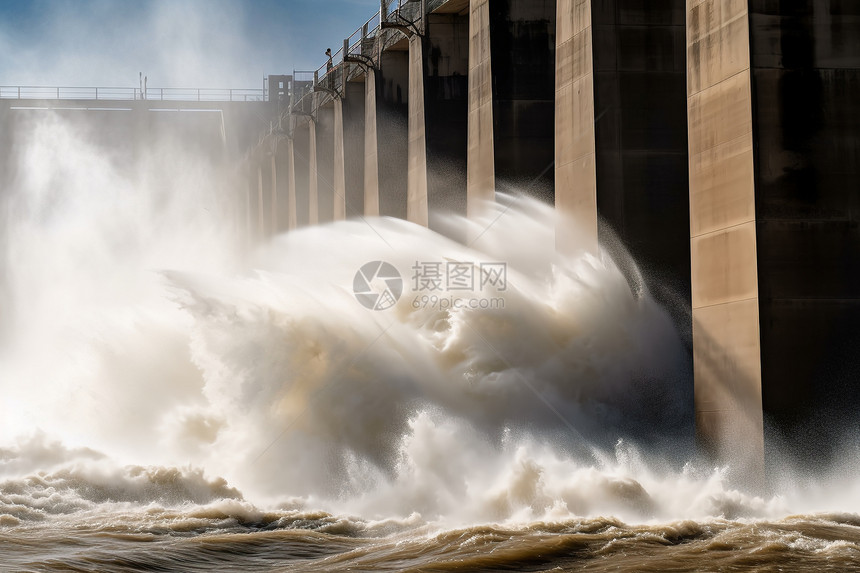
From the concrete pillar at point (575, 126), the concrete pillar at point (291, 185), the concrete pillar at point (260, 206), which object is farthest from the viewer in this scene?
the concrete pillar at point (260, 206)

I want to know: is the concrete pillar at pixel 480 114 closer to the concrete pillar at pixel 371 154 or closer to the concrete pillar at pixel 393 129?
the concrete pillar at pixel 393 129

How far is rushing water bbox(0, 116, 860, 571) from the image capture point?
14.0 metres

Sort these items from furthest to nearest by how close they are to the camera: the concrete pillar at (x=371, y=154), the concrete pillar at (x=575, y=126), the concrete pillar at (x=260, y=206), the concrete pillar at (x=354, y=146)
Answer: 1. the concrete pillar at (x=260, y=206)
2. the concrete pillar at (x=354, y=146)
3. the concrete pillar at (x=371, y=154)
4. the concrete pillar at (x=575, y=126)

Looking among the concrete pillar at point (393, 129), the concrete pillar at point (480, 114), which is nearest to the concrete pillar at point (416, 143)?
the concrete pillar at point (393, 129)

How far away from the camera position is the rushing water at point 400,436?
1404 centimetres

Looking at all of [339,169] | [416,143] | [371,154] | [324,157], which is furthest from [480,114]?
[324,157]

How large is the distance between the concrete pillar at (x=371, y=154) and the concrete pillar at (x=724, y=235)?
17.5m

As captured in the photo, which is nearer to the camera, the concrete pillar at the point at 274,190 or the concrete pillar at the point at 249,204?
the concrete pillar at the point at 274,190

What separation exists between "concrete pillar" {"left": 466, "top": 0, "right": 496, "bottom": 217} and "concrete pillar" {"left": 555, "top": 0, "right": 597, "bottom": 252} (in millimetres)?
3244

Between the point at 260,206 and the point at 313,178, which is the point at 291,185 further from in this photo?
the point at 260,206

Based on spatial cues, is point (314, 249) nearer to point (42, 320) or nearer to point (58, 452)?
point (58, 452)

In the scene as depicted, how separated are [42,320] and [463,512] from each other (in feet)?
157

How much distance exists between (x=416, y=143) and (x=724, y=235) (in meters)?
15.8

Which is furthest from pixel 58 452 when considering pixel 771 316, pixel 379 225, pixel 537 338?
pixel 379 225
